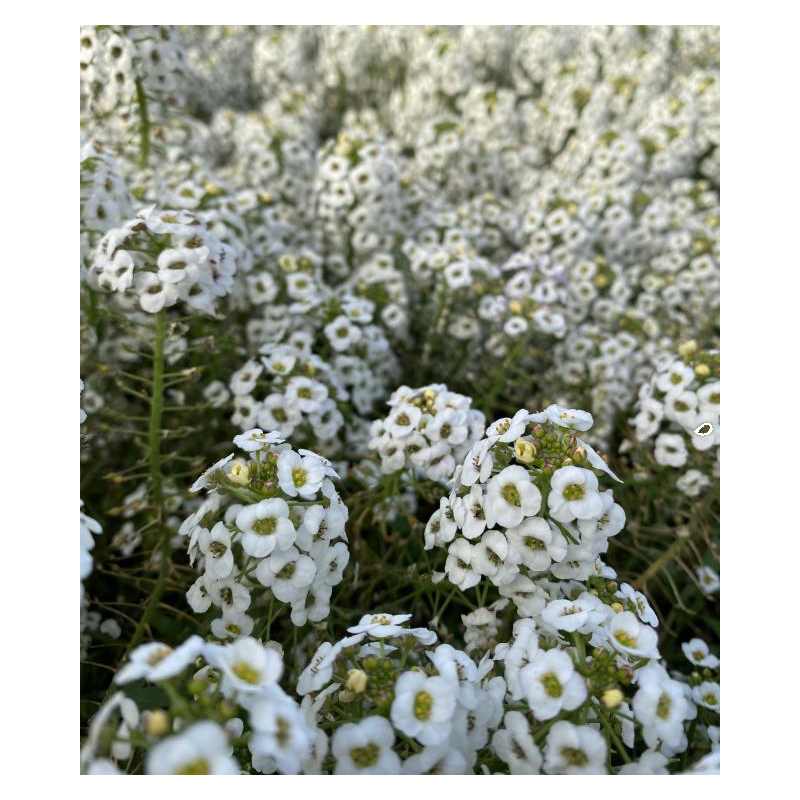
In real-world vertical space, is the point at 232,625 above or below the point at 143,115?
below

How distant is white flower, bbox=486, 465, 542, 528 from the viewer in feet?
5.15

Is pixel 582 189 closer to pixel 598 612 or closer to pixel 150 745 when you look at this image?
pixel 598 612

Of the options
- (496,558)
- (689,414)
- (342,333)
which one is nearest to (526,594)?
(496,558)

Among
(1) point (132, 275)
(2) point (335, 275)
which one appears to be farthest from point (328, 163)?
(1) point (132, 275)

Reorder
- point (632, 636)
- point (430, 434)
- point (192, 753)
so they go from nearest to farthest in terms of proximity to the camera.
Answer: point (192, 753), point (632, 636), point (430, 434)

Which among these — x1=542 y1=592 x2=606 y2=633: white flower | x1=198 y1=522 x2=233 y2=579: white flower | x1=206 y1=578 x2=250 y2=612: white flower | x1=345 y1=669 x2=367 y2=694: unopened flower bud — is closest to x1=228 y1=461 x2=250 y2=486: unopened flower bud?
x1=198 y1=522 x2=233 y2=579: white flower

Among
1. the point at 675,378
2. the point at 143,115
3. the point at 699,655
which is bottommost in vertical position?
the point at 699,655

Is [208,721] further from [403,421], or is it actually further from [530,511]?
[403,421]

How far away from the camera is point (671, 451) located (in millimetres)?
2492

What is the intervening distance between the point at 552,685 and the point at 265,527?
0.73 metres

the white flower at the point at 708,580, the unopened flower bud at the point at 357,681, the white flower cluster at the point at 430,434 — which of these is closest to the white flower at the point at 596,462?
the white flower cluster at the point at 430,434

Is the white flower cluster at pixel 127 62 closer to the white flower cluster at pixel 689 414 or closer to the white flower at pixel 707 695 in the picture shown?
the white flower cluster at pixel 689 414

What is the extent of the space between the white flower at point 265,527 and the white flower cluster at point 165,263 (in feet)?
2.90
